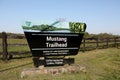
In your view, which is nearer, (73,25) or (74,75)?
(74,75)

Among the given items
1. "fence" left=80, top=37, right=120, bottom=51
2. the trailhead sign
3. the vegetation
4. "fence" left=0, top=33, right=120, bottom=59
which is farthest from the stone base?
"fence" left=80, top=37, right=120, bottom=51

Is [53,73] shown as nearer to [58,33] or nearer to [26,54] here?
[58,33]

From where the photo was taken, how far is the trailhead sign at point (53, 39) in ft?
32.0

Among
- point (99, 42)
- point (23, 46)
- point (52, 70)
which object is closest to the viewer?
point (52, 70)

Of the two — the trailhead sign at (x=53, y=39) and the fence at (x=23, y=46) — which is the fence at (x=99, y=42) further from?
the trailhead sign at (x=53, y=39)

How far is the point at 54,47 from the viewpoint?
10.2 metres

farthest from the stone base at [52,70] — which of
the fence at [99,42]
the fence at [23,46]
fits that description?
the fence at [99,42]

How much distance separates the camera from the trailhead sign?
32.0ft

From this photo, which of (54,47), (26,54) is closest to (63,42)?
(54,47)

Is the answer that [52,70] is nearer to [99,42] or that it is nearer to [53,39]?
[53,39]

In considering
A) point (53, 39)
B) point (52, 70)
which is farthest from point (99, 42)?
point (52, 70)

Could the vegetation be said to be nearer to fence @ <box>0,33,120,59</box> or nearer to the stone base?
the stone base

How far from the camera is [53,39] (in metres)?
10.1

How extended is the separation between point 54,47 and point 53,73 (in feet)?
4.02
